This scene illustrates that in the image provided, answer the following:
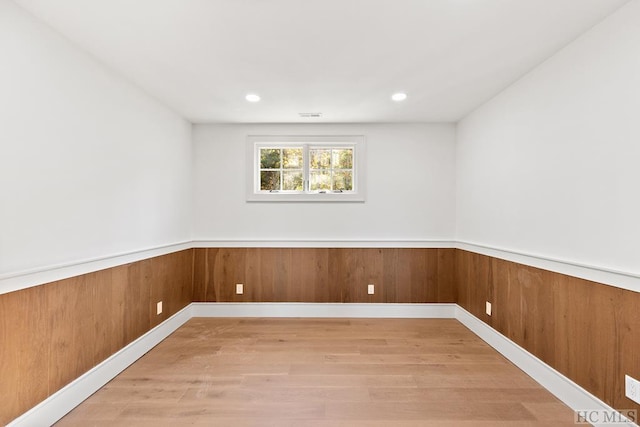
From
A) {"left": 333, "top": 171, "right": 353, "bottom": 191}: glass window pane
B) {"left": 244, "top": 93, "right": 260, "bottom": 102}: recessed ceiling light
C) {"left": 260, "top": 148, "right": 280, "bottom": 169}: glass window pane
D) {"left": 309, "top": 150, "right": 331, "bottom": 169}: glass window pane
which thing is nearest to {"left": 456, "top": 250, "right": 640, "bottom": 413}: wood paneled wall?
{"left": 333, "top": 171, "right": 353, "bottom": 191}: glass window pane

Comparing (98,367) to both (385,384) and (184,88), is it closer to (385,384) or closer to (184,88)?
(385,384)

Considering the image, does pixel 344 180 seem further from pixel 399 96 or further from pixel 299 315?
pixel 299 315

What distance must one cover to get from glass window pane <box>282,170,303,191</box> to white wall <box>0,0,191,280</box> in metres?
1.48

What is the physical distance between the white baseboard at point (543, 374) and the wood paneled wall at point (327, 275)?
0.76m

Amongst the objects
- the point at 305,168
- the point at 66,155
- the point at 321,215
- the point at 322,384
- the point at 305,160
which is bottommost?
the point at 322,384

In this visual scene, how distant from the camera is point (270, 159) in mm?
4008

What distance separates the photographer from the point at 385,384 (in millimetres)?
2301

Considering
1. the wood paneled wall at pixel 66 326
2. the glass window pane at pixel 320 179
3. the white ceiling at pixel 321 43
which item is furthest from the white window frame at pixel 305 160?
the wood paneled wall at pixel 66 326

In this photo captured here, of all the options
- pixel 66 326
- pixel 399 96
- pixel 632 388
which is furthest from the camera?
pixel 399 96

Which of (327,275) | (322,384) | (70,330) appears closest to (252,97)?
(327,275)

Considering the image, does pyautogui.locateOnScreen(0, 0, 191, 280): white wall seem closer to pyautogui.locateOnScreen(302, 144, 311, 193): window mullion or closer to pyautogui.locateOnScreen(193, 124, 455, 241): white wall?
pyautogui.locateOnScreen(193, 124, 455, 241): white wall

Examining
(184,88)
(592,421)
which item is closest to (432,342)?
(592,421)

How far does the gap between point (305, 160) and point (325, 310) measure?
1.89 meters

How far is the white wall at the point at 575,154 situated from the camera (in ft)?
5.52
